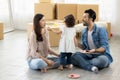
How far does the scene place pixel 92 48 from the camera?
3826mm

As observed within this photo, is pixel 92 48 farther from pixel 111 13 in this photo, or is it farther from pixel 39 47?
→ pixel 111 13

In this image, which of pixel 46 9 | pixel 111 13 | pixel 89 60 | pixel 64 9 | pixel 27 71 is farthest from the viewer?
pixel 111 13

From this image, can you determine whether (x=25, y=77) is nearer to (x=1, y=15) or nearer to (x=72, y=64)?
(x=72, y=64)

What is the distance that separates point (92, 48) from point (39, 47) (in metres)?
0.81

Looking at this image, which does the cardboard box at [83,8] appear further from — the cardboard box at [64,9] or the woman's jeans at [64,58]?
the woman's jeans at [64,58]

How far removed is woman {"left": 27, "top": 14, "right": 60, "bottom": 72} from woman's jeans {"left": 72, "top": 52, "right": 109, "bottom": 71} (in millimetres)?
292

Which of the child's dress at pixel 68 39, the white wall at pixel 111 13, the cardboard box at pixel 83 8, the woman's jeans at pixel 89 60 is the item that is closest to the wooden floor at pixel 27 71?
the woman's jeans at pixel 89 60

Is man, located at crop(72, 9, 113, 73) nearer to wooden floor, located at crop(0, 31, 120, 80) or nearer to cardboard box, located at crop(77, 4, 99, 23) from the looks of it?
→ wooden floor, located at crop(0, 31, 120, 80)

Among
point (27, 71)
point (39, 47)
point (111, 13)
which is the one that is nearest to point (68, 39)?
point (39, 47)

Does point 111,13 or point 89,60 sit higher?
point 111,13

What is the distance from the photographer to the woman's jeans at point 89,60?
363 centimetres

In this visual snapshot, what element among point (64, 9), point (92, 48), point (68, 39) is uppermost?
point (64, 9)

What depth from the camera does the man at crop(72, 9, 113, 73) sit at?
3664mm

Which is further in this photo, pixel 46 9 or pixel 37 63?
pixel 46 9
